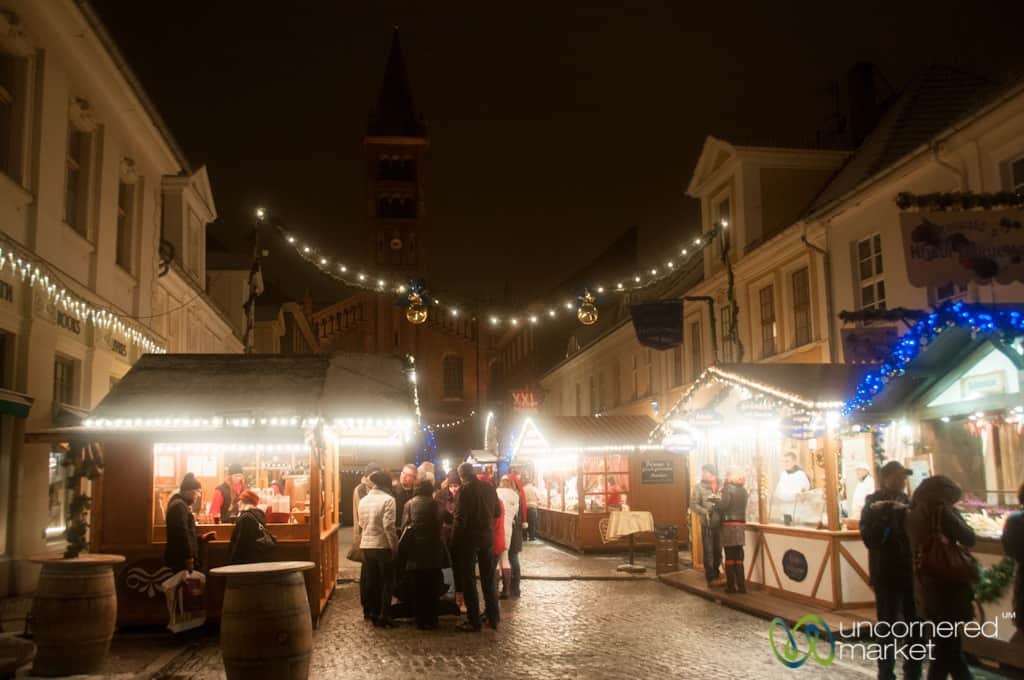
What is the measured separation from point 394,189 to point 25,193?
50170mm

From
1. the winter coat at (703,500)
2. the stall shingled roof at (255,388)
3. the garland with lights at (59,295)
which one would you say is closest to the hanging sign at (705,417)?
the winter coat at (703,500)

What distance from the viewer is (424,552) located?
11.8m

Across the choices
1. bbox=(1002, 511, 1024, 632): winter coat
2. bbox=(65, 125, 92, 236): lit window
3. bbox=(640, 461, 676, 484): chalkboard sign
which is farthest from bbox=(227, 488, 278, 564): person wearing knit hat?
bbox=(640, 461, 676, 484): chalkboard sign

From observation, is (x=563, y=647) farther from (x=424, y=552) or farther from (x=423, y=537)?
(x=423, y=537)

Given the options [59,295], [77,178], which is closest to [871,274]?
[59,295]

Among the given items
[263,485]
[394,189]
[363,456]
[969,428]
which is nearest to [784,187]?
[969,428]

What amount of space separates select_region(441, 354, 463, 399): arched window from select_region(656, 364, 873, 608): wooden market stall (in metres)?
43.9

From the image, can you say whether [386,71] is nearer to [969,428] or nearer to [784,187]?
[784,187]

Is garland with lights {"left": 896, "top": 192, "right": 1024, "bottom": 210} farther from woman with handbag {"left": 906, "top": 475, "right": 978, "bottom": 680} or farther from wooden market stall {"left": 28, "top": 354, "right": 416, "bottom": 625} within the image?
wooden market stall {"left": 28, "top": 354, "right": 416, "bottom": 625}

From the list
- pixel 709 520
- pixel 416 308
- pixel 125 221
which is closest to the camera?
pixel 709 520

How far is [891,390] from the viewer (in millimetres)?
11359

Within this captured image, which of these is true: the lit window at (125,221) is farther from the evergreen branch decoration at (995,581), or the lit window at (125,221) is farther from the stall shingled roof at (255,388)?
the evergreen branch decoration at (995,581)

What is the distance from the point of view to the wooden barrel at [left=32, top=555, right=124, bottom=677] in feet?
27.4

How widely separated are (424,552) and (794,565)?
17.7 feet
